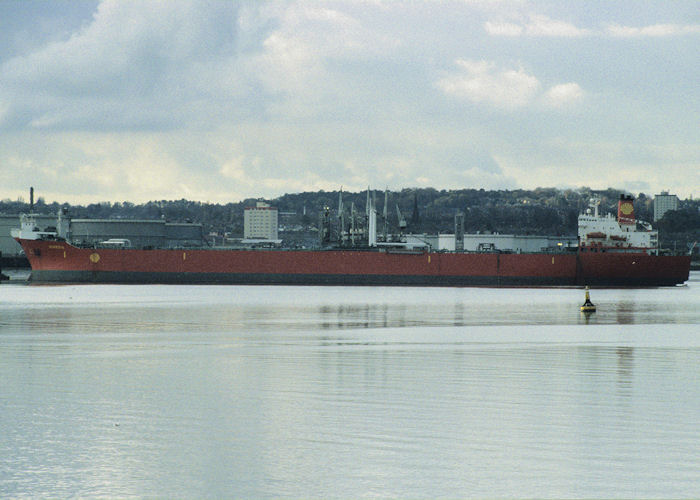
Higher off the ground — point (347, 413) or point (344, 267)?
point (344, 267)

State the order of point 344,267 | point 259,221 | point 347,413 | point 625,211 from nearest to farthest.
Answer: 1. point 347,413
2. point 344,267
3. point 625,211
4. point 259,221

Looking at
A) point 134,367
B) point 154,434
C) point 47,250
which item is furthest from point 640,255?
point 154,434

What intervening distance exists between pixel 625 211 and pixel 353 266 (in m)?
17.3

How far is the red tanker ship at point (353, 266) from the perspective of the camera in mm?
49469

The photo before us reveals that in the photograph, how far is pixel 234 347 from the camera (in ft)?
54.3

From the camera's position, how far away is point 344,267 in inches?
1967

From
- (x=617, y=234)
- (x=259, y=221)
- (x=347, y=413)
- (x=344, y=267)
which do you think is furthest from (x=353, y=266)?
(x=259, y=221)

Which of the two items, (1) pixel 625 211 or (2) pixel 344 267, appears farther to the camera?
(1) pixel 625 211

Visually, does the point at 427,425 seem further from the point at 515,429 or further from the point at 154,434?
the point at 154,434

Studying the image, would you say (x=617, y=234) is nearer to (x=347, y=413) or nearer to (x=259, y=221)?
→ (x=347, y=413)

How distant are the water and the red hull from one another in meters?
29.4

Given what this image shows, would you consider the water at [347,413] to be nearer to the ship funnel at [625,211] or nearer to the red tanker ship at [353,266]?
the red tanker ship at [353,266]

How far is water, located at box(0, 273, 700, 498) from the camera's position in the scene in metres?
7.20

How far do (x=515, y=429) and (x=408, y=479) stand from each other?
213 cm
